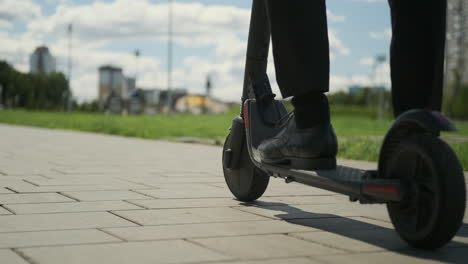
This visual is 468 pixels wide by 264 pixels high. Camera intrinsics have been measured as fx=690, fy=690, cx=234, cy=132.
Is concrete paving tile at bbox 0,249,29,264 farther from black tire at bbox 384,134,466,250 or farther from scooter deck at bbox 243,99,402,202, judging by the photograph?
black tire at bbox 384,134,466,250

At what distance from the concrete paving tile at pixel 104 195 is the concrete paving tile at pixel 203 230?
1.07 meters

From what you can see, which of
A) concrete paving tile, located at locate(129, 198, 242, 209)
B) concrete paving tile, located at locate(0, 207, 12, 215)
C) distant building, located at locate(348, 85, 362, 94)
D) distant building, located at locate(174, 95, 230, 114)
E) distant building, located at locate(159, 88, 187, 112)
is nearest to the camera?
concrete paving tile, located at locate(0, 207, 12, 215)

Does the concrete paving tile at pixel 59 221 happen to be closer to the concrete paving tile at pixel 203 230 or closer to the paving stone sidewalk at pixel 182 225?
the paving stone sidewalk at pixel 182 225

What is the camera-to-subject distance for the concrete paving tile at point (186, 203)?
12.8ft

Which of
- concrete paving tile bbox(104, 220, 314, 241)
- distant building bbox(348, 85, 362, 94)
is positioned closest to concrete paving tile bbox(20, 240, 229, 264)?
concrete paving tile bbox(104, 220, 314, 241)

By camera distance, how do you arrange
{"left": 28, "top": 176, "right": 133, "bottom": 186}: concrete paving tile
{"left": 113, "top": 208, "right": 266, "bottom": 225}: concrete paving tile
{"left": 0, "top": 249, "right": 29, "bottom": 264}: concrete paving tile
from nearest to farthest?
{"left": 0, "top": 249, "right": 29, "bottom": 264}: concrete paving tile < {"left": 113, "top": 208, "right": 266, "bottom": 225}: concrete paving tile < {"left": 28, "top": 176, "right": 133, "bottom": 186}: concrete paving tile

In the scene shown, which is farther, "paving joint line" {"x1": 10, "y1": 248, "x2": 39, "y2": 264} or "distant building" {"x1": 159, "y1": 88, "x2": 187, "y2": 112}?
"distant building" {"x1": 159, "y1": 88, "x2": 187, "y2": 112}

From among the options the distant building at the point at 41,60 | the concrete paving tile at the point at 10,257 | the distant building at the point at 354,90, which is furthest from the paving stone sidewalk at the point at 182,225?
the distant building at the point at 41,60

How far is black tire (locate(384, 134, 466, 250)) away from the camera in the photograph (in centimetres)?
247

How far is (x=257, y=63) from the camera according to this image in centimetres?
399

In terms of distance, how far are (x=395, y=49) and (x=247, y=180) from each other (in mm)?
1429

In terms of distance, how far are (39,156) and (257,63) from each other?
4.44 m

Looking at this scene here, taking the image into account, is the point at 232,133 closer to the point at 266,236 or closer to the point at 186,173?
the point at 266,236

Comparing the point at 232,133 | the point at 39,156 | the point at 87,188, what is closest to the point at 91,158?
the point at 39,156
